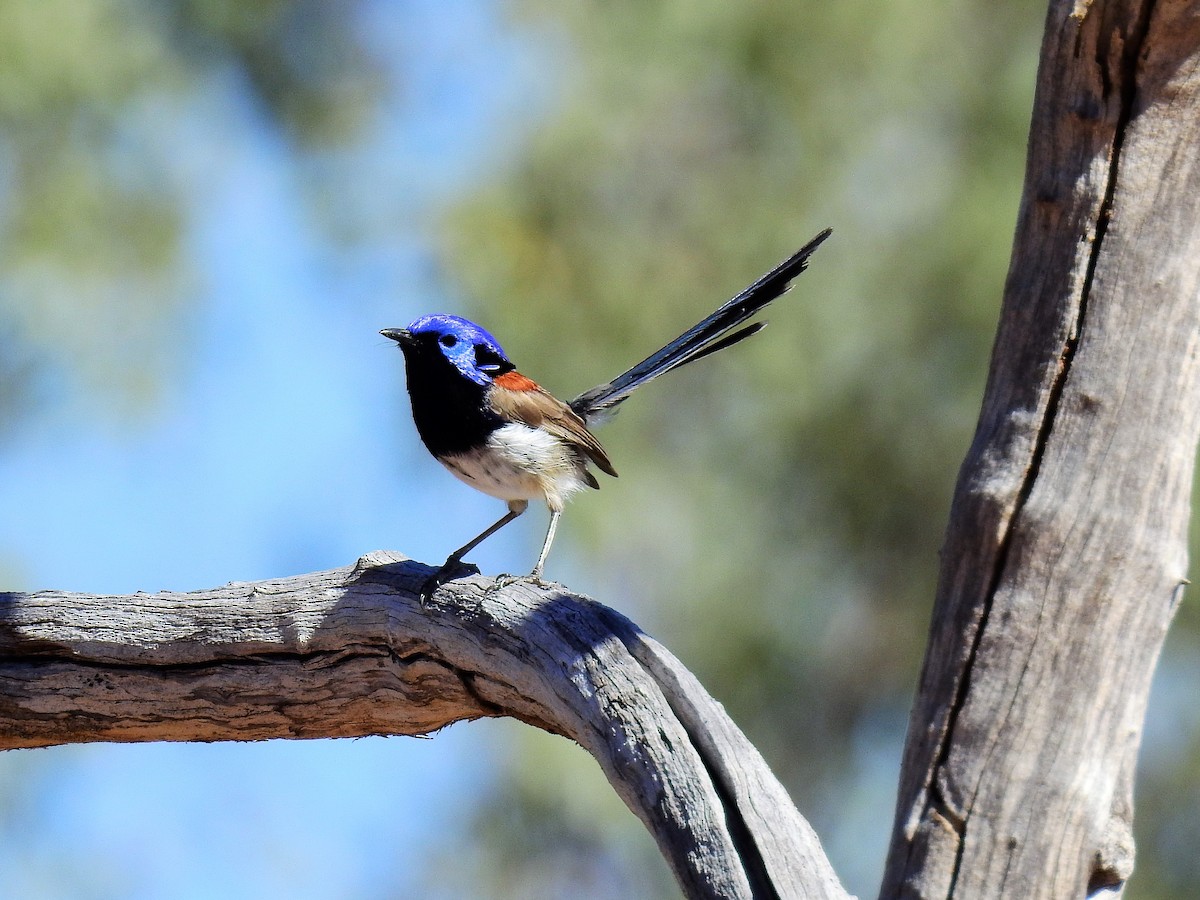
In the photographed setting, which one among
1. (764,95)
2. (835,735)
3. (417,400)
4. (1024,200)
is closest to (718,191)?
(764,95)

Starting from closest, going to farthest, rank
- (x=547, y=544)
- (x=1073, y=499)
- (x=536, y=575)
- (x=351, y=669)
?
(x=1073, y=499) < (x=351, y=669) < (x=536, y=575) < (x=547, y=544)

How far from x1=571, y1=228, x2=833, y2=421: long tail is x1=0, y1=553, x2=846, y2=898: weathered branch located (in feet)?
4.22

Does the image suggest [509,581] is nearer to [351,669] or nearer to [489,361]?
[351,669]

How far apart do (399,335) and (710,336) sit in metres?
1.10

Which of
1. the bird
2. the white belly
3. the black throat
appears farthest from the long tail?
the black throat

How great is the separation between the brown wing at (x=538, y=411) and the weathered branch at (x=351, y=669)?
98 centimetres

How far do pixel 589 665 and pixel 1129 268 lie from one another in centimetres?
140

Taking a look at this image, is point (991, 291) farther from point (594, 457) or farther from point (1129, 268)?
point (1129, 268)

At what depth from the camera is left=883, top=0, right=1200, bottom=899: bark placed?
224cm

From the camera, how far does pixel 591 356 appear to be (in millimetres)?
7961

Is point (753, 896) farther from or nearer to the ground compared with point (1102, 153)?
nearer to the ground

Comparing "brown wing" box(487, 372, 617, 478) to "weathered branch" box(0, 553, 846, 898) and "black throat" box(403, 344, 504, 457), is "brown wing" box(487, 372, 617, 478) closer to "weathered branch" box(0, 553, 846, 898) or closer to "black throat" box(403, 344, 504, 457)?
"black throat" box(403, 344, 504, 457)

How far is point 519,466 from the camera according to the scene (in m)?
4.51

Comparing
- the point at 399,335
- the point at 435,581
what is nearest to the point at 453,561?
the point at 435,581
